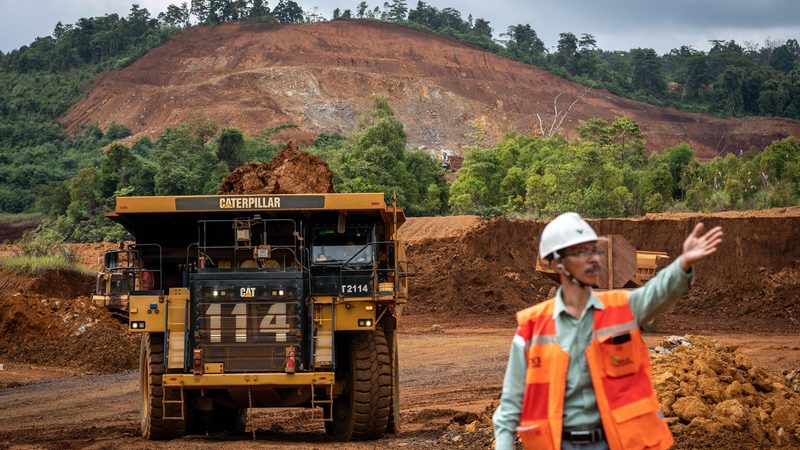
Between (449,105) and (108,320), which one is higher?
(449,105)

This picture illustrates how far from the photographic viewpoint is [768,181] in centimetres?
6775

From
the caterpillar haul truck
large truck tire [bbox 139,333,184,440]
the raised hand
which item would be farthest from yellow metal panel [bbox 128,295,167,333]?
the raised hand

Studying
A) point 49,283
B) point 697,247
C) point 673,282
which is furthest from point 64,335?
point 697,247

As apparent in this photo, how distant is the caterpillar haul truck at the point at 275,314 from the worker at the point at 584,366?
32.5ft

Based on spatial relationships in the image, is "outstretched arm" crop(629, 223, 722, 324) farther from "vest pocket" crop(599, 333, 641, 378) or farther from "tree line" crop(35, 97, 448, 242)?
"tree line" crop(35, 97, 448, 242)

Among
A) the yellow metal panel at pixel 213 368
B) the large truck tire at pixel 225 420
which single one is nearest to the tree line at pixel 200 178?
the large truck tire at pixel 225 420

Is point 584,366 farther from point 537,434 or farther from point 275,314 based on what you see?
point 275,314

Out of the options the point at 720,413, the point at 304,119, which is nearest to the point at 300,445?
the point at 720,413

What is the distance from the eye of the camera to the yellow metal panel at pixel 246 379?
51.5 feet

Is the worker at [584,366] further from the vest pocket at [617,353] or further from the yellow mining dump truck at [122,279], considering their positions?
the yellow mining dump truck at [122,279]

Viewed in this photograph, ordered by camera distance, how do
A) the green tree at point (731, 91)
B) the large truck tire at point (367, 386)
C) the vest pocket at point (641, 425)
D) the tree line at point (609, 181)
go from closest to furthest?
the vest pocket at point (641, 425)
the large truck tire at point (367, 386)
the tree line at point (609, 181)
the green tree at point (731, 91)

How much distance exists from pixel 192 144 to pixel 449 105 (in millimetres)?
50227

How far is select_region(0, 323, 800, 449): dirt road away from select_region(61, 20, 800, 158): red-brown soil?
263 feet

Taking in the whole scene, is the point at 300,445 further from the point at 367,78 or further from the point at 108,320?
the point at 367,78
